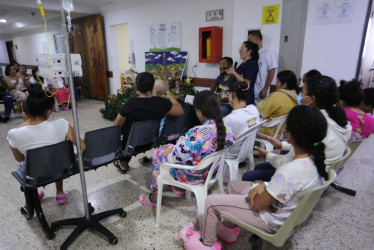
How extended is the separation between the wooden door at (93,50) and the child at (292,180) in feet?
20.3

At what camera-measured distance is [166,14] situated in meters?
4.84

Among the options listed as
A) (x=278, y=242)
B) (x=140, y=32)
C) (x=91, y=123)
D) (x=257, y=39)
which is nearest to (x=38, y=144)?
(x=278, y=242)

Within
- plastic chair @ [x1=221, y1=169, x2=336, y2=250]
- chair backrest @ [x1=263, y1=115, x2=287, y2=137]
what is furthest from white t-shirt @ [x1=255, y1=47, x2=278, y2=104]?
plastic chair @ [x1=221, y1=169, x2=336, y2=250]

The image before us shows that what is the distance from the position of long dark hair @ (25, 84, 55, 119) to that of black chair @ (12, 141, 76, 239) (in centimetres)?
32

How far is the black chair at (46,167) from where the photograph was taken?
155 centimetres

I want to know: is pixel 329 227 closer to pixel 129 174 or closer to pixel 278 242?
pixel 278 242

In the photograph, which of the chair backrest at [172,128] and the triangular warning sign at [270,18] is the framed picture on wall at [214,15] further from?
the chair backrest at [172,128]

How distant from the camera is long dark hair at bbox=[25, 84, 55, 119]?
169 centimetres

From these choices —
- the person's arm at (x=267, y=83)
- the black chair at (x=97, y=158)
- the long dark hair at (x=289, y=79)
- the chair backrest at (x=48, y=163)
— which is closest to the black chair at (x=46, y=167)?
the chair backrest at (x=48, y=163)

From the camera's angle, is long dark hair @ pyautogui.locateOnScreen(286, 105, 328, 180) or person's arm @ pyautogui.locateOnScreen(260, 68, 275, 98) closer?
long dark hair @ pyautogui.locateOnScreen(286, 105, 328, 180)

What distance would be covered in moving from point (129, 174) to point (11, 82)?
15.6 feet

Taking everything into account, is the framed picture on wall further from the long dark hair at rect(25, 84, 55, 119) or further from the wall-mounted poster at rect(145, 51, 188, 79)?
the long dark hair at rect(25, 84, 55, 119)

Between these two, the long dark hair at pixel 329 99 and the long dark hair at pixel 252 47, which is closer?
the long dark hair at pixel 329 99

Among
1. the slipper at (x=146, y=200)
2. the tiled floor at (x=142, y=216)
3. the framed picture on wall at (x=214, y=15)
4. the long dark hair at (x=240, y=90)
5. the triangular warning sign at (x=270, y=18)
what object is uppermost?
the framed picture on wall at (x=214, y=15)
